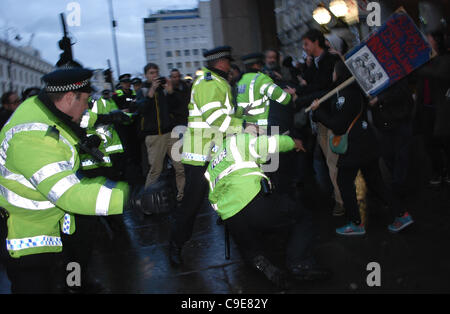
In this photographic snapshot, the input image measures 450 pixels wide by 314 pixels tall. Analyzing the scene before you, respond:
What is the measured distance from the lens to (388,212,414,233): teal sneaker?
175 inches

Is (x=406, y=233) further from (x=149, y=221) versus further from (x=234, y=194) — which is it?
(x=149, y=221)

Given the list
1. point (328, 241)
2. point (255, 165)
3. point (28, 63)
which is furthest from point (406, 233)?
point (28, 63)

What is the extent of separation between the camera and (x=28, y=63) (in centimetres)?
10738

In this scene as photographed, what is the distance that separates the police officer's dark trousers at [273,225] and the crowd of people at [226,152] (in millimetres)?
10

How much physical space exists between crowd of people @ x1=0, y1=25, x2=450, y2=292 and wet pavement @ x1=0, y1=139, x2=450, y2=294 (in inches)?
8.5

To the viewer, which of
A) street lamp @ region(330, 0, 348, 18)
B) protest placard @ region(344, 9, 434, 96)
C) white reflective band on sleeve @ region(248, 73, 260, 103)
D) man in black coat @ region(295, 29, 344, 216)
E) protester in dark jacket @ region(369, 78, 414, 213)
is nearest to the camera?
protest placard @ region(344, 9, 434, 96)

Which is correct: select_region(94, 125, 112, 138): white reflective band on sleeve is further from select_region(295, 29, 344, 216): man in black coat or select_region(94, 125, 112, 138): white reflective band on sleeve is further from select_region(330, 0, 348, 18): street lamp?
select_region(330, 0, 348, 18): street lamp

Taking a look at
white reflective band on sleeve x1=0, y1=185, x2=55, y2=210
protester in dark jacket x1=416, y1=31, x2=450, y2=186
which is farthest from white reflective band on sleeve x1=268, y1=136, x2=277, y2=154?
white reflective band on sleeve x1=0, y1=185, x2=55, y2=210

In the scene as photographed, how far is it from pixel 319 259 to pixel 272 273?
2.53ft

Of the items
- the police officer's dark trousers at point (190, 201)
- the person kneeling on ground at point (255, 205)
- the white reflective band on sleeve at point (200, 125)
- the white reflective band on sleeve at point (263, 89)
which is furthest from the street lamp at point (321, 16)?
the person kneeling on ground at point (255, 205)

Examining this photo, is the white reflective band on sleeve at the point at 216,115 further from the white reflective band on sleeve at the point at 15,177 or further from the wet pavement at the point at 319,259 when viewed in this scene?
the white reflective band on sleeve at the point at 15,177

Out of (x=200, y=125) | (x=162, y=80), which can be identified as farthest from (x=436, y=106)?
(x=162, y=80)

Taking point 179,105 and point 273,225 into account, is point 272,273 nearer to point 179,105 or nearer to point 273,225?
point 273,225

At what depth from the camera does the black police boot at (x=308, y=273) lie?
352cm
